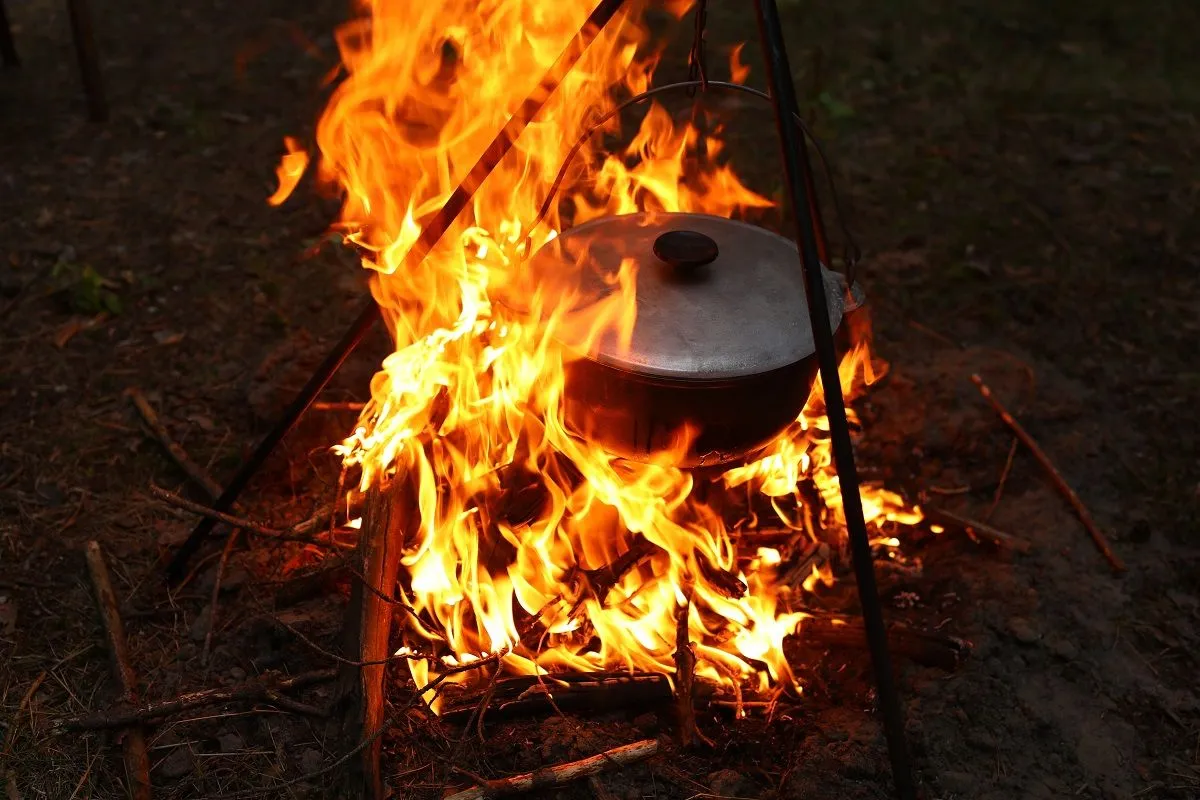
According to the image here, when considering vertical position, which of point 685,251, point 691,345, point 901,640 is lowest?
point 901,640

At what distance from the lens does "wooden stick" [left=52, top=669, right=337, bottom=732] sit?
2.70 metres

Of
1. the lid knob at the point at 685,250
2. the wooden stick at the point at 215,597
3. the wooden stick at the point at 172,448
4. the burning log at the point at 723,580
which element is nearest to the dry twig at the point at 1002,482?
the burning log at the point at 723,580

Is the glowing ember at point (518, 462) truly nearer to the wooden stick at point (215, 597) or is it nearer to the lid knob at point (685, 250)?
the lid knob at point (685, 250)

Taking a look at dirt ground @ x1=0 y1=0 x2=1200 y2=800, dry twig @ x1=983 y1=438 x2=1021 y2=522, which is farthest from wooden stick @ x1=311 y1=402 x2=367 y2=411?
dry twig @ x1=983 y1=438 x2=1021 y2=522

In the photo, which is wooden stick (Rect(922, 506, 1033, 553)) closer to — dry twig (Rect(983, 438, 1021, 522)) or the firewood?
dry twig (Rect(983, 438, 1021, 522))

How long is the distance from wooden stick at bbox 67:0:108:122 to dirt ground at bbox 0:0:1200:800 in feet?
0.80

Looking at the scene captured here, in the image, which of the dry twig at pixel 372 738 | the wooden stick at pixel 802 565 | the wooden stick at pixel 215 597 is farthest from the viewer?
the wooden stick at pixel 802 565

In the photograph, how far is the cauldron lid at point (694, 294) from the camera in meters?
2.52

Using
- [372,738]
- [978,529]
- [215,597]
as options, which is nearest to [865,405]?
[978,529]

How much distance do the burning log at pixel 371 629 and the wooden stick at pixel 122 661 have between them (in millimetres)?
585

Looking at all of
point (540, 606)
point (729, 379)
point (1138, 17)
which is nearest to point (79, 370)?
point (540, 606)

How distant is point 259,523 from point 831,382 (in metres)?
2.29

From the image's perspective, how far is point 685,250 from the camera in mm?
2633

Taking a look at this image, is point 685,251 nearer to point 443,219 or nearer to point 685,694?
point 443,219
